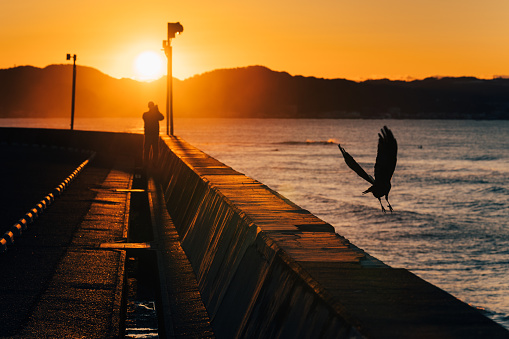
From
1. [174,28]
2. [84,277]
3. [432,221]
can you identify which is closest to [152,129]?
[174,28]

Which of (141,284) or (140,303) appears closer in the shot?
(140,303)

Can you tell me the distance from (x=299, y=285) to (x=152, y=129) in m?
21.2

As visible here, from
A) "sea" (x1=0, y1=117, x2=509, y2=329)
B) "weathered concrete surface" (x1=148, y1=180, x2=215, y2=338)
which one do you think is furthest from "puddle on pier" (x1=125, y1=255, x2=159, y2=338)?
"sea" (x1=0, y1=117, x2=509, y2=329)

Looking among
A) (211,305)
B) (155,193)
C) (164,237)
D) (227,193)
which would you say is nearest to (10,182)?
(155,193)

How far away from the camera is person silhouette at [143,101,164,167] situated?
25.3m

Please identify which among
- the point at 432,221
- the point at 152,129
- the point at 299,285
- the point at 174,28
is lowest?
the point at 432,221

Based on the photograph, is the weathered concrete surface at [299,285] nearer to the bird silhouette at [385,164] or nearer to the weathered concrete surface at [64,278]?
the bird silhouette at [385,164]

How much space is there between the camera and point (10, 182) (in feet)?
72.2

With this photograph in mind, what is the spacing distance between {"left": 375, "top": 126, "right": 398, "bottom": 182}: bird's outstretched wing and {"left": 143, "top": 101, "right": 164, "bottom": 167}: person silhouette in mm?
19165

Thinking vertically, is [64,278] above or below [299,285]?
below

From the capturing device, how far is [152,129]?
25.6 metres

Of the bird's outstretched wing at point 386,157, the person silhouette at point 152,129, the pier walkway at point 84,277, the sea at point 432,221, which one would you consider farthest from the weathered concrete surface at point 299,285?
the person silhouette at point 152,129

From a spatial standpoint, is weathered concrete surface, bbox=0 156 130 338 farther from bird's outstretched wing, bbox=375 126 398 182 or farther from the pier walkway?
bird's outstretched wing, bbox=375 126 398 182

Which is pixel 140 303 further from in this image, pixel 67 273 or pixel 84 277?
pixel 67 273
